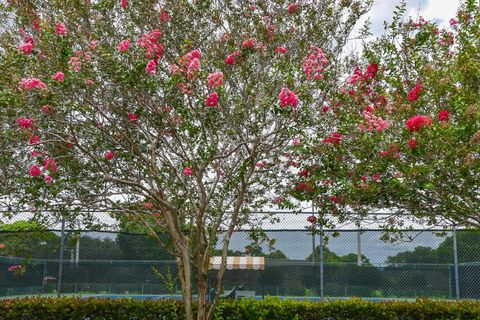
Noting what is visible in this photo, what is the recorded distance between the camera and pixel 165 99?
571cm

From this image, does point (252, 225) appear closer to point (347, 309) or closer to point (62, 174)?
point (347, 309)

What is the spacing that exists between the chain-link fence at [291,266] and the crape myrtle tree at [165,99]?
184 centimetres

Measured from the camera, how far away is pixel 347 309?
6.98 m

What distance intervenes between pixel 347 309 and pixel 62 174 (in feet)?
14.6

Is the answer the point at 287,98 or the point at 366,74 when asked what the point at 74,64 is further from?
the point at 366,74

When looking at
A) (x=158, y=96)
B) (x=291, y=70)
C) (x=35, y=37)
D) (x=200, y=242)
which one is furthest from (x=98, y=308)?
(x=291, y=70)

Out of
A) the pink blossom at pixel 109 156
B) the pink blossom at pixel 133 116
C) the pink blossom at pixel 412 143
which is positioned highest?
the pink blossom at pixel 133 116

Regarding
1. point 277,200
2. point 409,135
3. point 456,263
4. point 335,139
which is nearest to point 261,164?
point 277,200

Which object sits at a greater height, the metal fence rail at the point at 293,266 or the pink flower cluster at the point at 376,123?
the pink flower cluster at the point at 376,123

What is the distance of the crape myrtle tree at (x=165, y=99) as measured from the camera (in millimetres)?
5406

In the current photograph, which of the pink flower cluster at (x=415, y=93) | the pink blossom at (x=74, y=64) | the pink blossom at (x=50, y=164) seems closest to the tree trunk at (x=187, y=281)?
the pink blossom at (x=50, y=164)

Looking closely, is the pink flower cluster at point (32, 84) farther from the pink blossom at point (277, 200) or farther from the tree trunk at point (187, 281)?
the pink blossom at point (277, 200)

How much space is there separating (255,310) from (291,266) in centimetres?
216

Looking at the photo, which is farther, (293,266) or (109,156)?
(293,266)
